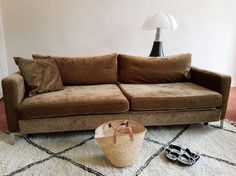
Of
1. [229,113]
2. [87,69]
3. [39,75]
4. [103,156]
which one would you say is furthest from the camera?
[229,113]

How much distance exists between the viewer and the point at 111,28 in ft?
12.0

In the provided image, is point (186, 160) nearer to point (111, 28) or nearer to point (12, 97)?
point (12, 97)

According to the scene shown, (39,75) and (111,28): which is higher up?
(111,28)

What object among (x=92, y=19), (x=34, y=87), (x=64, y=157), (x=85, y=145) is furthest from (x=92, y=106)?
(x=92, y=19)

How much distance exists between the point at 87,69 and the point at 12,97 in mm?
928

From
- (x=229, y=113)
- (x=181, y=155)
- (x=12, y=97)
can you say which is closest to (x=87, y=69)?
(x=12, y=97)

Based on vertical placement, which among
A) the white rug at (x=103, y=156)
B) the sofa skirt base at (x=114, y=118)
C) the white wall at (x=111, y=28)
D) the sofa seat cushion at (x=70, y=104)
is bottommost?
the white rug at (x=103, y=156)

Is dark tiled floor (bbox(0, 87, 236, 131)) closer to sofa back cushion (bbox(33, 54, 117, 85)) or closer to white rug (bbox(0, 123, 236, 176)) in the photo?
white rug (bbox(0, 123, 236, 176))

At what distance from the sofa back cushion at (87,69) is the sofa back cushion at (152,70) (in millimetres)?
133

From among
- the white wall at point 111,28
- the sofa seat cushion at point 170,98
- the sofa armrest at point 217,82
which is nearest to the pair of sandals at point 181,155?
the sofa seat cushion at point 170,98

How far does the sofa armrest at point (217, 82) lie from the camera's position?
2252 millimetres

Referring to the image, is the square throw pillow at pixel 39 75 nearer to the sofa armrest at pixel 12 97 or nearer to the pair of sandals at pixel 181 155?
the sofa armrest at pixel 12 97

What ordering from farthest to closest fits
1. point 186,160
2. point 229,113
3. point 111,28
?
point 111,28 < point 229,113 < point 186,160

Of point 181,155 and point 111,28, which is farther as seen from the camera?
point 111,28
